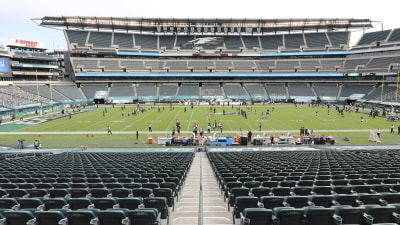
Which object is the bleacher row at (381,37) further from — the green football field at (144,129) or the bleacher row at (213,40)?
the green football field at (144,129)

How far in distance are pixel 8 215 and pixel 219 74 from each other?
258 ft

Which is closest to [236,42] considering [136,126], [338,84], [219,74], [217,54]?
[217,54]

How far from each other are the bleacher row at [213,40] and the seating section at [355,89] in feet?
54.1

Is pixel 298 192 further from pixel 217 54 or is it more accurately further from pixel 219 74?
pixel 217 54

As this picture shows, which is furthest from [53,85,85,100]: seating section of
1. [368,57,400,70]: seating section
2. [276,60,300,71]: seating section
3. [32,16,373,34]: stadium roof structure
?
[368,57,400,70]: seating section

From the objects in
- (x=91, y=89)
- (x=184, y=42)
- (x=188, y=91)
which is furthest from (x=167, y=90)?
(x=91, y=89)

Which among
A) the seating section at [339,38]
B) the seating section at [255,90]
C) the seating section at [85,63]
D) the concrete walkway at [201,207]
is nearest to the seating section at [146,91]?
the seating section at [85,63]

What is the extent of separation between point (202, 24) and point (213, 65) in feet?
48.2

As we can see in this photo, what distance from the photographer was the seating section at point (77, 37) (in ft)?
260

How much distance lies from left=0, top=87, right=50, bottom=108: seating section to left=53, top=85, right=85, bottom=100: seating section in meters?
8.80

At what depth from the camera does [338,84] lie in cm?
7719

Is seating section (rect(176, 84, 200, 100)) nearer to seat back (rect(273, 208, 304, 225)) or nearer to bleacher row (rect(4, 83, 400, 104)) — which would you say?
bleacher row (rect(4, 83, 400, 104))

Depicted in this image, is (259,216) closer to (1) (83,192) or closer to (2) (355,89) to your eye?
(1) (83,192)

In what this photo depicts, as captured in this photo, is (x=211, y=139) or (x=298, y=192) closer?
(x=298, y=192)
